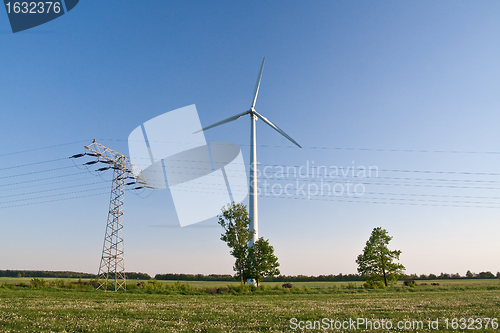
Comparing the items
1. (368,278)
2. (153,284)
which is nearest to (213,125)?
(153,284)

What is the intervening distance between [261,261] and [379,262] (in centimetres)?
2920

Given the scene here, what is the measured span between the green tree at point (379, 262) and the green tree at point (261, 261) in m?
24.1

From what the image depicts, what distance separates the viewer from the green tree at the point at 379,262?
64.2 metres

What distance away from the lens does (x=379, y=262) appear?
213 ft

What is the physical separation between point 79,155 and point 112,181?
6328 millimetres

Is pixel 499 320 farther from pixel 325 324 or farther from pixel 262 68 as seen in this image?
pixel 262 68

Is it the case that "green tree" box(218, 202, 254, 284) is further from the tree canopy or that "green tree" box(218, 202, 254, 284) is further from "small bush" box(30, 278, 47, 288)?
"small bush" box(30, 278, 47, 288)

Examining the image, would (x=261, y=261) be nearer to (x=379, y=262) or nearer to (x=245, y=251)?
(x=245, y=251)

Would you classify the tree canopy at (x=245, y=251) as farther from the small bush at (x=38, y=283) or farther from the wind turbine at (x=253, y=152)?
the small bush at (x=38, y=283)

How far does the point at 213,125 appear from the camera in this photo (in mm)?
70500

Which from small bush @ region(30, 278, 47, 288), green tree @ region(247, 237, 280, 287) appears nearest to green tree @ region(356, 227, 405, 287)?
green tree @ region(247, 237, 280, 287)

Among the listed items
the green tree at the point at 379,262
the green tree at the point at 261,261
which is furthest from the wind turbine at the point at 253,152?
the green tree at the point at 379,262

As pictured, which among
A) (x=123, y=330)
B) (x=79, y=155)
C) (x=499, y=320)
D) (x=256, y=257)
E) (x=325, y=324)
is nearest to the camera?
(x=123, y=330)

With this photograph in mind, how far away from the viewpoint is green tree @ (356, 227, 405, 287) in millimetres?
64162
